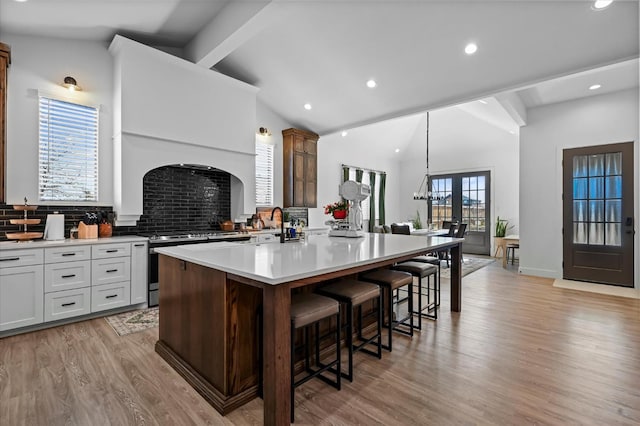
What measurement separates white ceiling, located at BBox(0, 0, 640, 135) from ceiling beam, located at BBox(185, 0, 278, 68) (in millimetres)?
13

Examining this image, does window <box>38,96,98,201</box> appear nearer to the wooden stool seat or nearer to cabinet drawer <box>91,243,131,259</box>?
cabinet drawer <box>91,243,131,259</box>

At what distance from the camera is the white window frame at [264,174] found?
5.87 meters

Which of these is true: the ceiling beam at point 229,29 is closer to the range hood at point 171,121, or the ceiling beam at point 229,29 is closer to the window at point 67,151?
the range hood at point 171,121

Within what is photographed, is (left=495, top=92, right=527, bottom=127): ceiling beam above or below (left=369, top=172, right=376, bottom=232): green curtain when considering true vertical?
above

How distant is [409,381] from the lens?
7.03ft

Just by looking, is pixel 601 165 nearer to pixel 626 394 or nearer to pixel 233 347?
pixel 626 394

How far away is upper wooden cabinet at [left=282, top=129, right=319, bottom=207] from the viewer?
609 centimetres

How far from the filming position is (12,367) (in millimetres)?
2344

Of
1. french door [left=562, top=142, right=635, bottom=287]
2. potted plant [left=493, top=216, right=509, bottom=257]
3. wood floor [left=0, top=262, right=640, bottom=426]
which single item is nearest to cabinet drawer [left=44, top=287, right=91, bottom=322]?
wood floor [left=0, top=262, right=640, bottom=426]

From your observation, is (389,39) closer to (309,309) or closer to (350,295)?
(350,295)

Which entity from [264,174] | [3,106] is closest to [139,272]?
[3,106]

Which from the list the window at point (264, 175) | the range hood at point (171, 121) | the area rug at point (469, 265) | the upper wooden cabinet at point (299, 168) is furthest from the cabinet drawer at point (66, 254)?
the area rug at point (469, 265)

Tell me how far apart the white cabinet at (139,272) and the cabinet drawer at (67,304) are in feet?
1.43

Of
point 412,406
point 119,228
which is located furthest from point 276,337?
point 119,228
